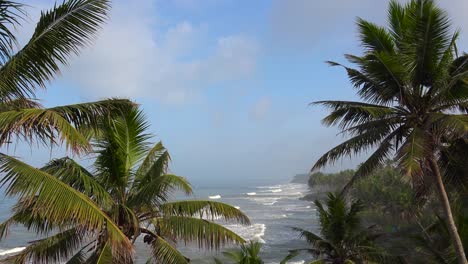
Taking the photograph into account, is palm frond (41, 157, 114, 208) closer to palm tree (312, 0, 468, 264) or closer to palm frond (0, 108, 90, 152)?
palm frond (0, 108, 90, 152)

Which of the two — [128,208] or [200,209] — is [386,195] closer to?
[200,209]

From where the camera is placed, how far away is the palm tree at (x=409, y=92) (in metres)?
10.3

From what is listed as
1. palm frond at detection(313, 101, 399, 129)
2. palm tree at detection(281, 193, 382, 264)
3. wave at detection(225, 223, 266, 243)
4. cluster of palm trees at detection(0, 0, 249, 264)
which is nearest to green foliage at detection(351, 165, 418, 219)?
wave at detection(225, 223, 266, 243)

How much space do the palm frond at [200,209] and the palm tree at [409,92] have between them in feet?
12.3

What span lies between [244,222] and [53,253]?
3.87 meters

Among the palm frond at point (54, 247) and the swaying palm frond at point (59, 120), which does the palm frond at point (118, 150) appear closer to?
the palm frond at point (54, 247)

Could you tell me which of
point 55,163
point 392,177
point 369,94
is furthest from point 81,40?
point 392,177

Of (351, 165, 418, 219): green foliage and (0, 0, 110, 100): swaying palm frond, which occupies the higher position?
(0, 0, 110, 100): swaying palm frond

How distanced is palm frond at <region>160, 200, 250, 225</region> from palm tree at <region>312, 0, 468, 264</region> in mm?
3758

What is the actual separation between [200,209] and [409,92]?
234 inches

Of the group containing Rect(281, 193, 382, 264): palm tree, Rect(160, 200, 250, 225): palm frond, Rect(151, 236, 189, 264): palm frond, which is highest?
Rect(160, 200, 250, 225): palm frond

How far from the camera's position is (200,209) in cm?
911

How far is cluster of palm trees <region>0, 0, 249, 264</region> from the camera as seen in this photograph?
5.52 m

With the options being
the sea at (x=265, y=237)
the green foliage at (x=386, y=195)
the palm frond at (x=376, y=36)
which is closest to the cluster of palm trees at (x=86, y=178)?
the palm frond at (x=376, y=36)
